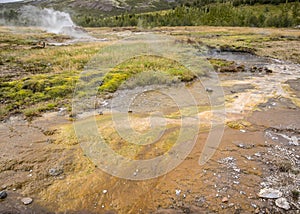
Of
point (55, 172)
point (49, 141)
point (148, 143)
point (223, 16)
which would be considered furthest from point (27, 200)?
point (223, 16)

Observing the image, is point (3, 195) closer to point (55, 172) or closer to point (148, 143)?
point (55, 172)

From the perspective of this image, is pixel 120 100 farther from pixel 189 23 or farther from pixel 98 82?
pixel 189 23

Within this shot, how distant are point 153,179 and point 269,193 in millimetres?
2574

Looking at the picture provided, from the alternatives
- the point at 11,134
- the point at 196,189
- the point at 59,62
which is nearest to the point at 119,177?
the point at 196,189

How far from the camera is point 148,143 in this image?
25.5 feet

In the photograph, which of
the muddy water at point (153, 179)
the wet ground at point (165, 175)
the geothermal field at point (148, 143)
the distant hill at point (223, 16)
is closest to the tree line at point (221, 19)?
the distant hill at point (223, 16)

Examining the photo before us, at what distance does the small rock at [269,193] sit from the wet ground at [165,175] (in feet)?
0.34

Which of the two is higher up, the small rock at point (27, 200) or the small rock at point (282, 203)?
the small rock at point (282, 203)

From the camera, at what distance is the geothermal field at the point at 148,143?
18.2 feet

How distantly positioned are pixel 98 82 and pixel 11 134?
20.3 feet

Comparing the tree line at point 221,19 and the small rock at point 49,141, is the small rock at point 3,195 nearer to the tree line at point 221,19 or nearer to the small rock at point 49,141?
the small rock at point 49,141

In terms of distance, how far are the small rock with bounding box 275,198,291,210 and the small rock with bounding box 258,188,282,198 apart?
4.4 inches

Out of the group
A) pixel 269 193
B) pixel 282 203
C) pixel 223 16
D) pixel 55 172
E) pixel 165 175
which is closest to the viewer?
pixel 282 203

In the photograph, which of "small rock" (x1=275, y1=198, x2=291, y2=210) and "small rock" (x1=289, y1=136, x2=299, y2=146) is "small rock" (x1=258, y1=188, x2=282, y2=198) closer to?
"small rock" (x1=275, y1=198, x2=291, y2=210)
